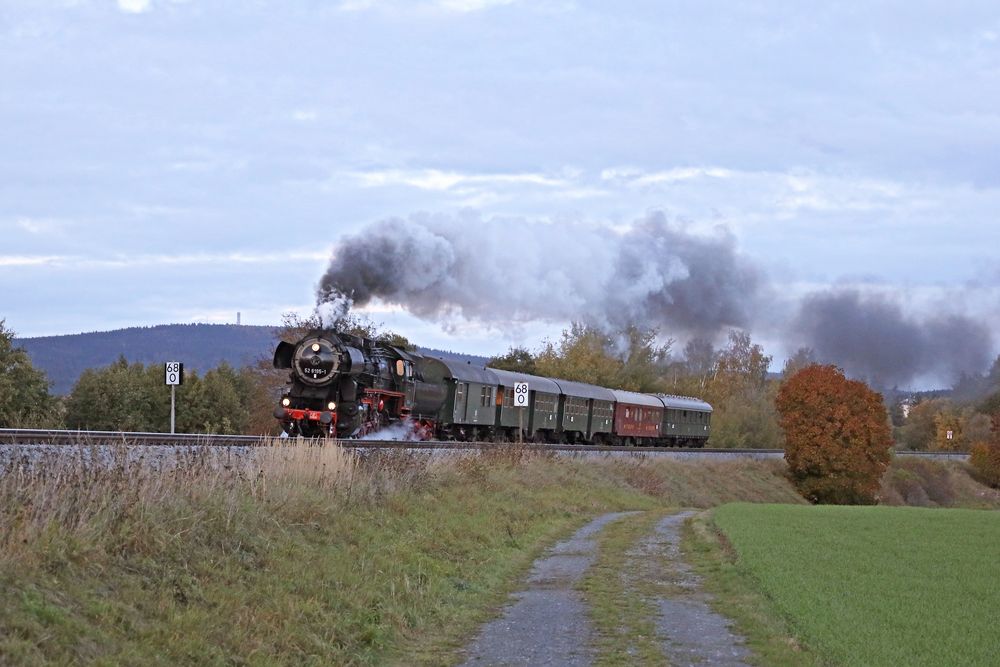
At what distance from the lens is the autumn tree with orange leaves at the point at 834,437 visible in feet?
225

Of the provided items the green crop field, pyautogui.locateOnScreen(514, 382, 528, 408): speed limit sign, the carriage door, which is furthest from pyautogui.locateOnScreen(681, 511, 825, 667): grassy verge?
the carriage door

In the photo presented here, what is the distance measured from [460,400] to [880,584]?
27.1m

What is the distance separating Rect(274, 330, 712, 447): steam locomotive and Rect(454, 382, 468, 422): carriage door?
0.12 ft

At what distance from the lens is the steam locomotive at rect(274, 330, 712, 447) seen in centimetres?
3369

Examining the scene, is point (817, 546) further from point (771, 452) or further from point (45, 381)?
point (771, 452)

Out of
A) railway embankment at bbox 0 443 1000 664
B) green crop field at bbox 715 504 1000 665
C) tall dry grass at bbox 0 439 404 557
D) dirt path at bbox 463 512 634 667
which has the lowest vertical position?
dirt path at bbox 463 512 634 667

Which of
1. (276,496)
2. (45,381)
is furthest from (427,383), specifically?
(45,381)

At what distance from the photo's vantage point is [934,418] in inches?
5886

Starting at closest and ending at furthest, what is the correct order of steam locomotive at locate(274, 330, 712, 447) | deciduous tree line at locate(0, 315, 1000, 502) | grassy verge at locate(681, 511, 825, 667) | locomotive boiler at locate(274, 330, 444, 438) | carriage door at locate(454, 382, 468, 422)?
grassy verge at locate(681, 511, 825, 667), locomotive boiler at locate(274, 330, 444, 438), steam locomotive at locate(274, 330, 712, 447), carriage door at locate(454, 382, 468, 422), deciduous tree line at locate(0, 315, 1000, 502)

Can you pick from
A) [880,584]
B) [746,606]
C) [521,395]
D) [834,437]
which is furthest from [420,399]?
[834,437]

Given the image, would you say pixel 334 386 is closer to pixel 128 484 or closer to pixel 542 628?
pixel 542 628

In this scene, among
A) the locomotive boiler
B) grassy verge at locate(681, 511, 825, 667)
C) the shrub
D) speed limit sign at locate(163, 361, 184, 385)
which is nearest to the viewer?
grassy verge at locate(681, 511, 825, 667)

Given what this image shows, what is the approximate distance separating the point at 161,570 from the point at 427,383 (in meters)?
28.9

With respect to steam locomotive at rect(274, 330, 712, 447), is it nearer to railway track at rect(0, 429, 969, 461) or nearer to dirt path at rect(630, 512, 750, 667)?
railway track at rect(0, 429, 969, 461)
